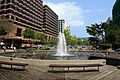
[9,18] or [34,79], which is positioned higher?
[9,18]

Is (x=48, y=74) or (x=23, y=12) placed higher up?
(x=23, y=12)

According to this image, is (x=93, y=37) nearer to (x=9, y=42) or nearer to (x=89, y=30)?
(x=89, y=30)

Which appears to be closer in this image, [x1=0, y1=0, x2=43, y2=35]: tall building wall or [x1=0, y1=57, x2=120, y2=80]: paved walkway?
[x1=0, y1=57, x2=120, y2=80]: paved walkway

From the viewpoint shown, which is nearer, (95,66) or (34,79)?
(34,79)

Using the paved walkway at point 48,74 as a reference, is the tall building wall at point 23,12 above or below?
above

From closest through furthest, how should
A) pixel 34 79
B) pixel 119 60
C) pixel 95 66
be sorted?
pixel 34 79
pixel 95 66
pixel 119 60

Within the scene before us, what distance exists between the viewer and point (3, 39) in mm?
75438

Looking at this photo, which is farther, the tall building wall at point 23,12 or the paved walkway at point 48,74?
the tall building wall at point 23,12

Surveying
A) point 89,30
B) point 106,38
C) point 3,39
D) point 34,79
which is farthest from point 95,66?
point 3,39

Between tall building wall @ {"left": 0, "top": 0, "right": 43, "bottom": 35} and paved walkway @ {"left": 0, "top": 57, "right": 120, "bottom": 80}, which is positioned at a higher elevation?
tall building wall @ {"left": 0, "top": 0, "right": 43, "bottom": 35}

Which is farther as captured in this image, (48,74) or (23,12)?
(23,12)

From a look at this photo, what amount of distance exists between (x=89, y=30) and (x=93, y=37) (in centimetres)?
338

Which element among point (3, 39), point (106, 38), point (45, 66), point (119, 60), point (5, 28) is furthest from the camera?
point (3, 39)

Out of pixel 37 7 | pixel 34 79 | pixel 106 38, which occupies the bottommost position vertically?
pixel 34 79
